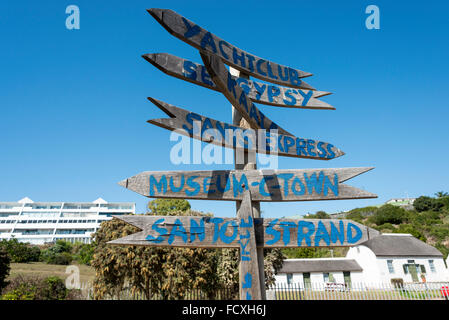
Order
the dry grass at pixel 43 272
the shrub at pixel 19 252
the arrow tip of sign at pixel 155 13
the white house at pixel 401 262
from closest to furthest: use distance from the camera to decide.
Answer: the arrow tip of sign at pixel 155 13 < the dry grass at pixel 43 272 < the white house at pixel 401 262 < the shrub at pixel 19 252

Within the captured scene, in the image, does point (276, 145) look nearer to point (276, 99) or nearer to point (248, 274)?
point (276, 99)

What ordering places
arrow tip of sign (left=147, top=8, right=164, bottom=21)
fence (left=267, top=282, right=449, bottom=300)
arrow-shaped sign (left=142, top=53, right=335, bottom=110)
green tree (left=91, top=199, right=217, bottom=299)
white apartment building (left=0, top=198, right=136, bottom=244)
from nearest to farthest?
arrow tip of sign (left=147, top=8, right=164, bottom=21) < arrow-shaped sign (left=142, top=53, right=335, bottom=110) < green tree (left=91, top=199, right=217, bottom=299) < fence (left=267, top=282, right=449, bottom=300) < white apartment building (left=0, top=198, right=136, bottom=244)

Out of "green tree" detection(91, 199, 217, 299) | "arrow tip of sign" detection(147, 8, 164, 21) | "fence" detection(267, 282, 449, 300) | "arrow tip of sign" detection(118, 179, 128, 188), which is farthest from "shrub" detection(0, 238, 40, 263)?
"arrow tip of sign" detection(147, 8, 164, 21)

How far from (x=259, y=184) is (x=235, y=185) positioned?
36 cm

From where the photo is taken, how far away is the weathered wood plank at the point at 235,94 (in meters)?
3.53

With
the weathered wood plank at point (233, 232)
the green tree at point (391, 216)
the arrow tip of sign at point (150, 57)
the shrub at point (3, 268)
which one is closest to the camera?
the weathered wood plank at point (233, 232)

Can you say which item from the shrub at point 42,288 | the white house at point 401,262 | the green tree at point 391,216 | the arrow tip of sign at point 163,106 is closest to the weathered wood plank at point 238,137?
the arrow tip of sign at point 163,106

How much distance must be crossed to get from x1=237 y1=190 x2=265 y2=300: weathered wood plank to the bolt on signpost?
12 millimetres

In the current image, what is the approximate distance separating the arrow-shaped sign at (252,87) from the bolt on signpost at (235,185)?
0.02 m

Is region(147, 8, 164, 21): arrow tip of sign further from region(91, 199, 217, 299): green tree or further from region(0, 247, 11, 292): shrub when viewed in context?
region(0, 247, 11, 292): shrub

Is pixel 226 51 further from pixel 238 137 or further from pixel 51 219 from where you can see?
pixel 51 219

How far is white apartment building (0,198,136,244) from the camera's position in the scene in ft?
228

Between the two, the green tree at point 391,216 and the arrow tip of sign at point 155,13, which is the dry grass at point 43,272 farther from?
the green tree at point 391,216
